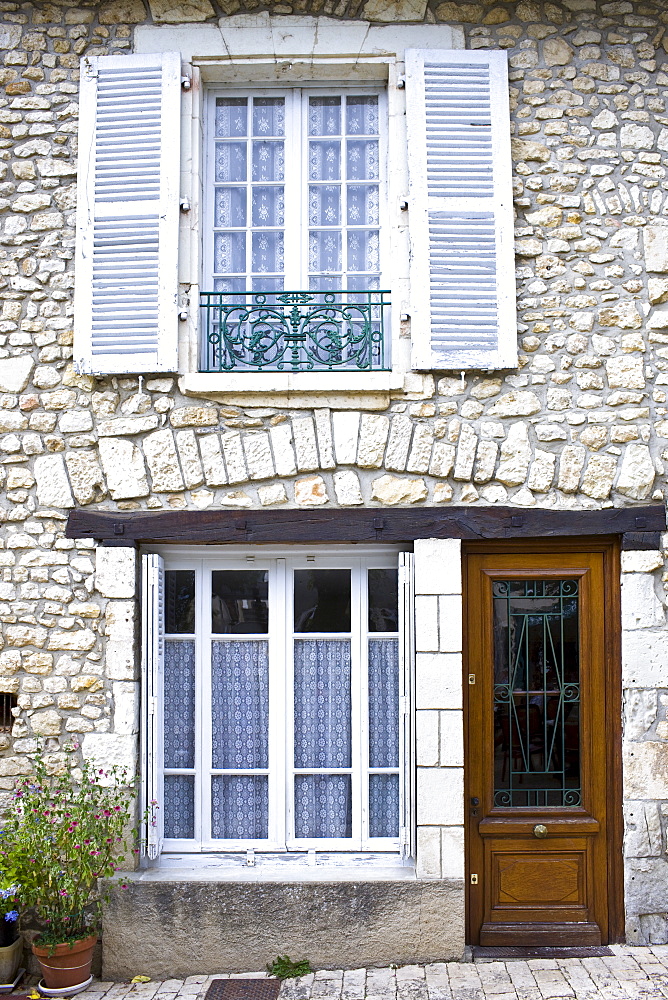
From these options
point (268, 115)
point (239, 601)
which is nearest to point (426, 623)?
point (239, 601)

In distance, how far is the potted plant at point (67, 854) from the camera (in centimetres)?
379

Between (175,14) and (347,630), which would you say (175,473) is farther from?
(175,14)

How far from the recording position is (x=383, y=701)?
429 centimetres

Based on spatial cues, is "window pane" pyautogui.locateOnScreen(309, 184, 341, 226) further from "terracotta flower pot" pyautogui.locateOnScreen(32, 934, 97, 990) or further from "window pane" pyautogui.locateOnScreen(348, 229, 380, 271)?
"terracotta flower pot" pyautogui.locateOnScreen(32, 934, 97, 990)

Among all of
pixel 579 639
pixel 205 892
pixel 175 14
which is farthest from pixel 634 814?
pixel 175 14

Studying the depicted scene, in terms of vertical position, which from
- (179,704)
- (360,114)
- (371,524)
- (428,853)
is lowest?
(428,853)

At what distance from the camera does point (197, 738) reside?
4262 mm

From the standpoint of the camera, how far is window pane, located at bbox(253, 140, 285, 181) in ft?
14.6

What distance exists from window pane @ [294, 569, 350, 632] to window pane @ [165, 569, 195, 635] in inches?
21.7

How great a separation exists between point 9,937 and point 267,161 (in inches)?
163

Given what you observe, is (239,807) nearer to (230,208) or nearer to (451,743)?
(451,743)

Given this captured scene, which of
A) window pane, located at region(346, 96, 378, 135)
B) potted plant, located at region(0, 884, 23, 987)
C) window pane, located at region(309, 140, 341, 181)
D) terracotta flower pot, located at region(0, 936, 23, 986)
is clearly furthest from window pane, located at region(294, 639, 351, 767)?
window pane, located at region(346, 96, 378, 135)

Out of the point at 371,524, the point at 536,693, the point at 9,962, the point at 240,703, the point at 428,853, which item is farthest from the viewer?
the point at 240,703

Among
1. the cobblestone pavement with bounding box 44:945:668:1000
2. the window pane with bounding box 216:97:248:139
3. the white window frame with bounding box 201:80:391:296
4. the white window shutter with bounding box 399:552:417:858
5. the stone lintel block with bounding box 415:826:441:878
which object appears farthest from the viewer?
the window pane with bounding box 216:97:248:139
